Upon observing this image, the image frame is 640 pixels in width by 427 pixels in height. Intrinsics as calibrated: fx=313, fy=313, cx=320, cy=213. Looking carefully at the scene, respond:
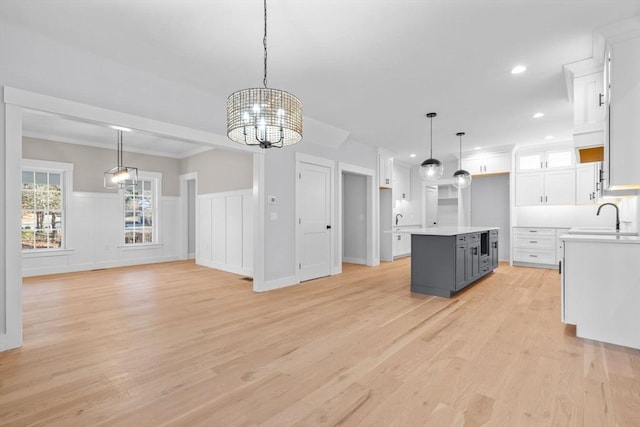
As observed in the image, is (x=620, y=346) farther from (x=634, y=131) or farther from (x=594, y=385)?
(x=634, y=131)

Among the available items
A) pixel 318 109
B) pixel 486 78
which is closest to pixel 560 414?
pixel 486 78

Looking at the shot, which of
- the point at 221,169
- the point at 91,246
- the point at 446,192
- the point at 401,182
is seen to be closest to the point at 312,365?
the point at 221,169

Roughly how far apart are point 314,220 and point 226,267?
2.13 metres

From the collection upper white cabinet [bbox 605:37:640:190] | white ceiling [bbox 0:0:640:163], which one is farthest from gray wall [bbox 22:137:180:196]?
upper white cabinet [bbox 605:37:640:190]

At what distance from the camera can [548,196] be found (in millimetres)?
6516

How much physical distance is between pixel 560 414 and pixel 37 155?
826cm

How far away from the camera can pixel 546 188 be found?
21.5ft

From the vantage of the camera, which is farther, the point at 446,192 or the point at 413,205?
the point at 446,192

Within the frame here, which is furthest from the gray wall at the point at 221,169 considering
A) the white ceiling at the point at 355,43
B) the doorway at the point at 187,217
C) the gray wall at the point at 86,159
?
the white ceiling at the point at 355,43

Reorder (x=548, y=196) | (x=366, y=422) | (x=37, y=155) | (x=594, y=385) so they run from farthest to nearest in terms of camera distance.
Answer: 1. (x=548, y=196)
2. (x=37, y=155)
3. (x=594, y=385)
4. (x=366, y=422)

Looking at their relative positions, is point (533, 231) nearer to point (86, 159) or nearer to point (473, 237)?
point (473, 237)

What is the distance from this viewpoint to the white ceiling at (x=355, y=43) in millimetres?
2396

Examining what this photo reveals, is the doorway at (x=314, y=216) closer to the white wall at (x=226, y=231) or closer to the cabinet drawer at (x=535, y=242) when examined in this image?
the white wall at (x=226, y=231)

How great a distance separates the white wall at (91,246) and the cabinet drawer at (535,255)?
8.32 m
